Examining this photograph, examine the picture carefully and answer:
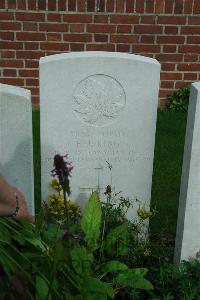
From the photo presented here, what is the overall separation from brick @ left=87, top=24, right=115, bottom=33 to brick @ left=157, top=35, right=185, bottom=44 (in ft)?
1.63

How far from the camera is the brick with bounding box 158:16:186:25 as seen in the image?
4582 millimetres

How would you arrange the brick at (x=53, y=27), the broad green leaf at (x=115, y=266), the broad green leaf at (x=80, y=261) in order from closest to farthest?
the broad green leaf at (x=80, y=261) → the broad green leaf at (x=115, y=266) → the brick at (x=53, y=27)

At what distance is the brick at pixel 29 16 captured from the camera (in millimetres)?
4531

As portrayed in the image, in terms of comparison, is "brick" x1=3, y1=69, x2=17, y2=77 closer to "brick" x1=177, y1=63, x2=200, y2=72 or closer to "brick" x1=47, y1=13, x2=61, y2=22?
"brick" x1=47, y1=13, x2=61, y2=22

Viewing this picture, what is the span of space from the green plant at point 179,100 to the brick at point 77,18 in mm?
1210

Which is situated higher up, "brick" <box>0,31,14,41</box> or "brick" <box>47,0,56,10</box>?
"brick" <box>47,0,56,10</box>

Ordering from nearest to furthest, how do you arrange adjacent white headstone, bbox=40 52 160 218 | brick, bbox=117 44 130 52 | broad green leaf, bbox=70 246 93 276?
broad green leaf, bbox=70 246 93 276 < adjacent white headstone, bbox=40 52 160 218 < brick, bbox=117 44 130 52

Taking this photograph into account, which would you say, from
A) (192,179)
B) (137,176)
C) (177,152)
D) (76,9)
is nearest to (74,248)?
(192,179)

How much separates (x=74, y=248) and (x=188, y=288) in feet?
2.75

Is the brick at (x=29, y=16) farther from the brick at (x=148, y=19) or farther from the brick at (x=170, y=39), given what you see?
the brick at (x=170, y=39)

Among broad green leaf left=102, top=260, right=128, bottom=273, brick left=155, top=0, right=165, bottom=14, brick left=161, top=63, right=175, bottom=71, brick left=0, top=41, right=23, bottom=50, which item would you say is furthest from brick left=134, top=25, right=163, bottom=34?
broad green leaf left=102, top=260, right=128, bottom=273

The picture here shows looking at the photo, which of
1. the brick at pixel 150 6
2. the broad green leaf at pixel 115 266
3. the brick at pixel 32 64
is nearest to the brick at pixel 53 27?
the brick at pixel 32 64

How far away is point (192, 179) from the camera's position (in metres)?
2.35

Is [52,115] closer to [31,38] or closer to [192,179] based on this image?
[192,179]
